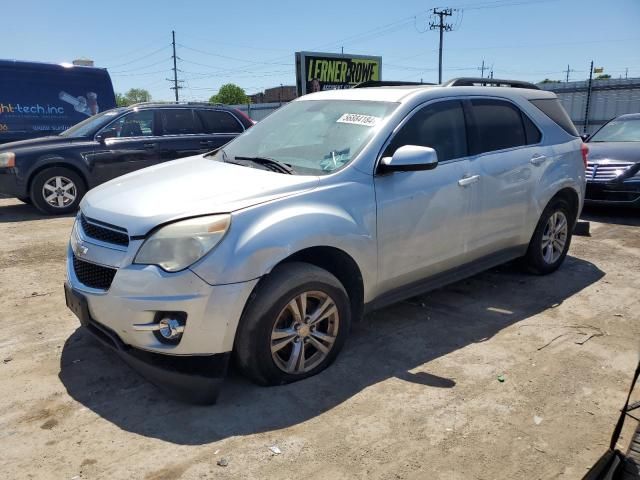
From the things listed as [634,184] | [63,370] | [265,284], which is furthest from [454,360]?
[634,184]

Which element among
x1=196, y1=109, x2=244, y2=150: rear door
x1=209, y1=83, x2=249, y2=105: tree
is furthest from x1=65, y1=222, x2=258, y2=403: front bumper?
x1=209, y1=83, x2=249, y2=105: tree

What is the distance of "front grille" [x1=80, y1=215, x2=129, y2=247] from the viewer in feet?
9.61

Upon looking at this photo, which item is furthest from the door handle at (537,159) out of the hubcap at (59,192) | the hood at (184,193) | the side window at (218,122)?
the hubcap at (59,192)

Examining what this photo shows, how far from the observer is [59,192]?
8312mm

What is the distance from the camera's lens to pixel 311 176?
10.8 ft

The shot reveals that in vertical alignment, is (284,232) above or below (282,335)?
above

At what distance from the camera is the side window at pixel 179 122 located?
8922 mm

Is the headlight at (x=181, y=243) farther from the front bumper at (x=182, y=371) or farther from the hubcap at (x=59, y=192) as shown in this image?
the hubcap at (x=59, y=192)

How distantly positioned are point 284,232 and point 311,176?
54cm

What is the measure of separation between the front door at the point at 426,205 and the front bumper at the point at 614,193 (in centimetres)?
478

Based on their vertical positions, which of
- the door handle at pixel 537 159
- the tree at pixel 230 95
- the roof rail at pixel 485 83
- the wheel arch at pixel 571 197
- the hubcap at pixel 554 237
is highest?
the tree at pixel 230 95

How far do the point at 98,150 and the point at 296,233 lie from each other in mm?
6552

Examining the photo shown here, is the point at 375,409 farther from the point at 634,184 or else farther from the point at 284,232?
the point at 634,184

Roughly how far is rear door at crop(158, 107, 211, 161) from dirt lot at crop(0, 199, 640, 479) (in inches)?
187
